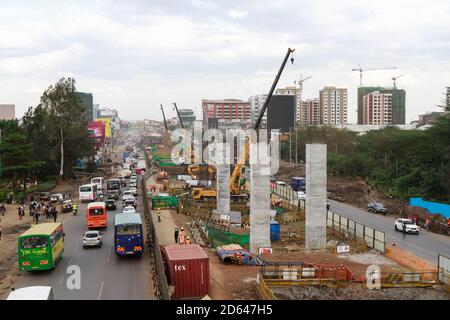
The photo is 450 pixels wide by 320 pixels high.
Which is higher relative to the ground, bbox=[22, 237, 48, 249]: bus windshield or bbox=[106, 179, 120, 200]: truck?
bbox=[22, 237, 48, 249]: bus windshield

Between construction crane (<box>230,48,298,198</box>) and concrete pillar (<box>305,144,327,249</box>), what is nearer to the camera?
concrete pillar (<box>305,144,327,249</box>)

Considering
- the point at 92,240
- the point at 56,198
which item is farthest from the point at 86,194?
the point at 92,240

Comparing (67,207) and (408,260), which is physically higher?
(67,207)

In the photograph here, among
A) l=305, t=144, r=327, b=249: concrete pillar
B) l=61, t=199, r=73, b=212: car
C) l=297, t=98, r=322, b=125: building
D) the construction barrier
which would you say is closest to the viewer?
the construction barrier

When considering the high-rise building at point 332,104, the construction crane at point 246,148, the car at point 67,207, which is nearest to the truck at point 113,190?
the car at point 67,207

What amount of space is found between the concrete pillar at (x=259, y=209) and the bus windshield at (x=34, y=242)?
12743mm

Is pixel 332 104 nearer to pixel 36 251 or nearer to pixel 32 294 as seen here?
pixel 36 251

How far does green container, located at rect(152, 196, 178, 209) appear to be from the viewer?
48.6 meters

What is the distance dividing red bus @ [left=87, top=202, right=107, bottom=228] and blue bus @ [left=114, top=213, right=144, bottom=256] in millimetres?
9860

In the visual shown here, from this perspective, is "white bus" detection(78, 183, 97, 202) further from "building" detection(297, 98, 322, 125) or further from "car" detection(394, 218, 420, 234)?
"building" detection(297, 98, 322, 125)

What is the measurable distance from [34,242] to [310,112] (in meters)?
179

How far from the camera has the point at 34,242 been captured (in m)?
23.5

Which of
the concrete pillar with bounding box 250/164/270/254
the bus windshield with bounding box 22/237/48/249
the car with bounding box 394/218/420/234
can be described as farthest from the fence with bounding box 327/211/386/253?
the bus windshield with bounding box 22/237/48/249
